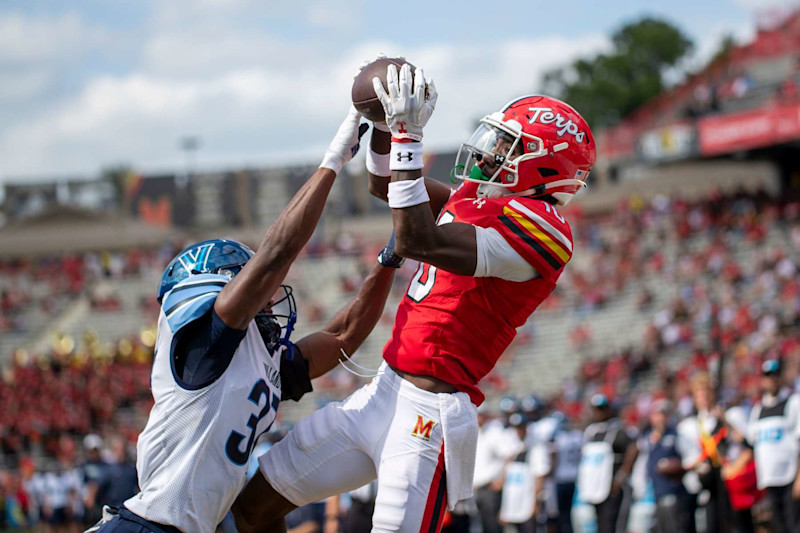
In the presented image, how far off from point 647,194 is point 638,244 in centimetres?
724

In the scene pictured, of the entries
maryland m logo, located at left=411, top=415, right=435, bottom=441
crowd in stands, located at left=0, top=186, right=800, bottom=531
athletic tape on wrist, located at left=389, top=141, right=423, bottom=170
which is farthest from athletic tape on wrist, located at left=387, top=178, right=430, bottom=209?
crowd in stands, located at left=0, top=186, right=800, bottom=531

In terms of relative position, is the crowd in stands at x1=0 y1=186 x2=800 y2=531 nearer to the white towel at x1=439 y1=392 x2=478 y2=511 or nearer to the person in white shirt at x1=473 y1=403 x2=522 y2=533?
the person in white shirt at x1=473 y1=403 x2=522 y2=533

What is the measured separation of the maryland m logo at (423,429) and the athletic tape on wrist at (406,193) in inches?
33.8

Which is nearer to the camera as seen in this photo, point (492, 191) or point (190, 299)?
point (190, 299)

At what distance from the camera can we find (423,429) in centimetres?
381

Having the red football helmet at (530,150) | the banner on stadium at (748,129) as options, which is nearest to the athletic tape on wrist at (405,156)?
the red football helmet at (530,150)

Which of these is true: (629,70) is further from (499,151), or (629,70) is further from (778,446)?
(499,151)

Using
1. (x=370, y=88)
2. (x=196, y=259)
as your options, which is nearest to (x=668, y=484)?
(x=370, y=88)

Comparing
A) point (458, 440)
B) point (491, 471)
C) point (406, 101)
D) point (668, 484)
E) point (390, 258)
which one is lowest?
point (491, 471)

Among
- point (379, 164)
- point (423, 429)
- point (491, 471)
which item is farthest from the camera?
point (491, 471)

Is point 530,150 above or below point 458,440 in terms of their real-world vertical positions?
above

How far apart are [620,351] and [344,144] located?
18.4 m

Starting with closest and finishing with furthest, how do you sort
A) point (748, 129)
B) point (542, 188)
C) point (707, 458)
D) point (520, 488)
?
1. point (542, 188)
2. point (707, 458)
3. point (520, 488)
4. point (748, 129)

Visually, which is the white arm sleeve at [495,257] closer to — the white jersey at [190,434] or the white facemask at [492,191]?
the white facemask at [492,191]
